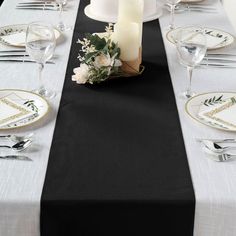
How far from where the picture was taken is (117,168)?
1.22m

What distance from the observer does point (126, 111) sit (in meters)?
1.47

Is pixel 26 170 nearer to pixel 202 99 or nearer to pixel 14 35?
pixel 202 99

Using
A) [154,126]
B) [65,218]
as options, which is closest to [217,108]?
[154,126]

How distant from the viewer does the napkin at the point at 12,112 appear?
1392 millimetres

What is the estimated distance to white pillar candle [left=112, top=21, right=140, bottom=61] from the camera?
5.32 feet

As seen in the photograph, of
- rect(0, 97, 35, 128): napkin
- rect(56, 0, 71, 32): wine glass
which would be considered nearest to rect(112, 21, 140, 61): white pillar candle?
rect(0, 97, 35, 128): napkin

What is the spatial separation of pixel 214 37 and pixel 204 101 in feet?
1.63

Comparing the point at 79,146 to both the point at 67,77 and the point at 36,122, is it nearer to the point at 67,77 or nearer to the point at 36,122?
the point at 36,122

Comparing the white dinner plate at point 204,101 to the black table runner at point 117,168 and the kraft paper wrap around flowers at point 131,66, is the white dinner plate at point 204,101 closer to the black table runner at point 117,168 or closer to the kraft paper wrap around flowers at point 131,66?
the black table runner at point 117,168

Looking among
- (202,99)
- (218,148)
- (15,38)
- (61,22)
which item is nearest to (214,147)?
(218,148)

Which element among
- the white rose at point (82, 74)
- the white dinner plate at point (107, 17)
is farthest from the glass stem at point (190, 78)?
the white dinner plate at point (107, 17)

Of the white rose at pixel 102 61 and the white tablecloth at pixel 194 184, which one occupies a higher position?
the white rose at pixel 102 61

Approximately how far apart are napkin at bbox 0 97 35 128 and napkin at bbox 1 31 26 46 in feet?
1.35

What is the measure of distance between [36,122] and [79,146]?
0.15 meters
